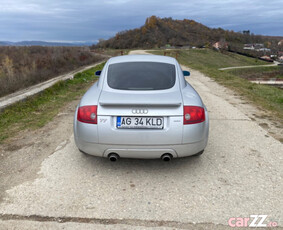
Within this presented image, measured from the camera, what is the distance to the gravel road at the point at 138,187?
8.24 ft

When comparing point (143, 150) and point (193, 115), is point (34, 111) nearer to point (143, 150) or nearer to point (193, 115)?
point (143, 150)

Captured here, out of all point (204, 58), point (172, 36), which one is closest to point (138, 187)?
point (204, 58)

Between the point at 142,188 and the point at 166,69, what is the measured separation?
187 cm

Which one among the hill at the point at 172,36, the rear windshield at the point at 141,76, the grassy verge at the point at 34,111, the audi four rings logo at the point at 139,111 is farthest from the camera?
the hill at the point at 172,36

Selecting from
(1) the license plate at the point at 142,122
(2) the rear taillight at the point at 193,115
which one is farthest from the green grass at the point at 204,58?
(1) the license plate at the point at 142,122

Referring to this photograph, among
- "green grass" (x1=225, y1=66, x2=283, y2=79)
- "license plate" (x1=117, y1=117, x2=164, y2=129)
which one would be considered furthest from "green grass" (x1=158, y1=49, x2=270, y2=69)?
"license plate" (x1=117, y1=117, x2=164, y2=129)

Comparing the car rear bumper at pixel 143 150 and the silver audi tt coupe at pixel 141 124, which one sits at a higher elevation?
the silver audi tt coupe at pixel 141 124

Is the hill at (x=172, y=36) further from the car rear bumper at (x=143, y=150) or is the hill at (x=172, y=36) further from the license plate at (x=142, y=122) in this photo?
the license plate at (x=142, y=122)

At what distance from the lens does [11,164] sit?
373cm

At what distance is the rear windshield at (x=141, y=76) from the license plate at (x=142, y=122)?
1.96 feet

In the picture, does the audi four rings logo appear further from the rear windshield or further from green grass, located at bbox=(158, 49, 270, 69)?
green grass, located at bbox=(158, 49, 270, 69)

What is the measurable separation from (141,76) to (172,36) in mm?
101556

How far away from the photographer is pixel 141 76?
12.2 ft

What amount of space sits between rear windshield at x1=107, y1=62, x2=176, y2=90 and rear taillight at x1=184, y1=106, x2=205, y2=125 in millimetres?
545
